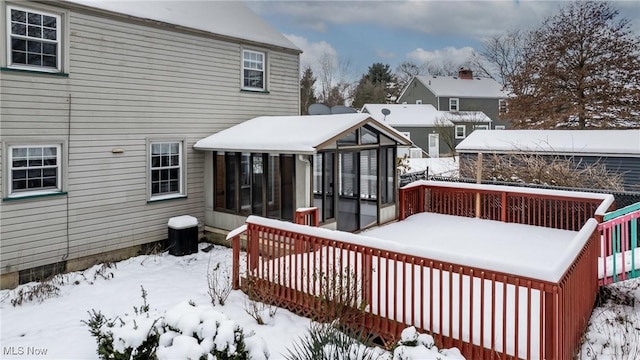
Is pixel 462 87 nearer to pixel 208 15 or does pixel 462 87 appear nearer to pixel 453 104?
pixel 453 104

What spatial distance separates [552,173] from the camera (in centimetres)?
1223

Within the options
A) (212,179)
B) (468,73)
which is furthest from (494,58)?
(212,179)

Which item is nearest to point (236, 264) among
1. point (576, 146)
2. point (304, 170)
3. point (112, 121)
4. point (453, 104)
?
point (304, 170)

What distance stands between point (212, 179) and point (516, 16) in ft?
105

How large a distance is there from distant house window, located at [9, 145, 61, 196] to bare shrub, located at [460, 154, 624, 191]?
1138 cm

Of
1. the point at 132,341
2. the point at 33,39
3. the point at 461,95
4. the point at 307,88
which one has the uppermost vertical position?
the point at 307,88

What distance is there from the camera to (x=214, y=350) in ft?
12.6

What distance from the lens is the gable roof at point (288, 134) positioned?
8289 millimetres

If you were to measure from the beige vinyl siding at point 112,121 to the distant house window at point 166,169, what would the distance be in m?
0.16

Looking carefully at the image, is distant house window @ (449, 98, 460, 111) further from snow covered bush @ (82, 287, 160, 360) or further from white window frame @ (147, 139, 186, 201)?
snow covered bush @ (82, 287, 160, 360)

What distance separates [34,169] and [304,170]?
4850 mm

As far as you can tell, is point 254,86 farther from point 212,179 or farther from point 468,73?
point 468,73

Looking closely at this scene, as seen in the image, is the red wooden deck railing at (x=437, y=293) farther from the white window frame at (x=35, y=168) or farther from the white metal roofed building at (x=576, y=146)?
the white metal roofed building at (x=576, y=146)

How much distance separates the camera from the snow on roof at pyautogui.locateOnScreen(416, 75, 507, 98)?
36031 millimetres
